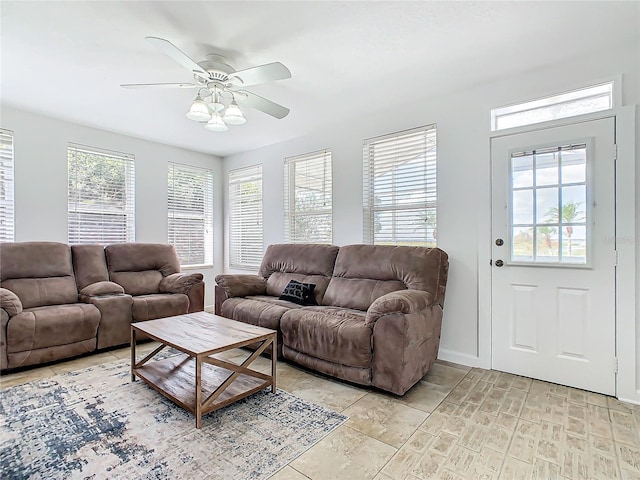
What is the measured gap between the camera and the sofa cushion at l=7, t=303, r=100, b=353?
9.04ft

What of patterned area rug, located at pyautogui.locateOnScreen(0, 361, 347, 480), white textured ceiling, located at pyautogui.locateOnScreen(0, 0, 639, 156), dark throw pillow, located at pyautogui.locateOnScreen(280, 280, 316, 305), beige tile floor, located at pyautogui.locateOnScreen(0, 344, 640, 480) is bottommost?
beige tile floor, located at pyautogui.locateOnScreen(0, 344, 640, 480)

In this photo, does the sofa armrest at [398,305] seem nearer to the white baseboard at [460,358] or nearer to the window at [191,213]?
the white baseboard at [460,358]

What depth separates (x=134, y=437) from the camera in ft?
6.10

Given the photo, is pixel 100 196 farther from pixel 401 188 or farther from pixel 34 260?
pixel 401 188

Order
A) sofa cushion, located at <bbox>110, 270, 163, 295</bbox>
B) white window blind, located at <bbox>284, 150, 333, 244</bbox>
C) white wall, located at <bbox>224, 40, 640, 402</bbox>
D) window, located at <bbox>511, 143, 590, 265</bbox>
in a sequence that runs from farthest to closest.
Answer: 1. white window blind, located at <bbox>284, 150, 333, 244</bbox>
2. sofa cushion, located at <bbox>110, 270, 163, 295</bbox>
3. white wall, located at <bbox>224, 40, 640, 402</bbox>
4. window, located at <bbox>511, 143, 590, 265</bbox>

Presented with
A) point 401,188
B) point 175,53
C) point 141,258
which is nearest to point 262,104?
point 175,53

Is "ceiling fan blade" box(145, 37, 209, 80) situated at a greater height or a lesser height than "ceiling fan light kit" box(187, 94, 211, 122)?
greater

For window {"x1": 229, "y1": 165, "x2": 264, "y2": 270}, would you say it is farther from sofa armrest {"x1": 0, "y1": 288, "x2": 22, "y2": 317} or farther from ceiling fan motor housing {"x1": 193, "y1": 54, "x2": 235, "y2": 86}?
sofa armrest {"x1": 0, "y1": 288, "x2": 22, "y2": 317}

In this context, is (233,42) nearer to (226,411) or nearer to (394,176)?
(394,176)

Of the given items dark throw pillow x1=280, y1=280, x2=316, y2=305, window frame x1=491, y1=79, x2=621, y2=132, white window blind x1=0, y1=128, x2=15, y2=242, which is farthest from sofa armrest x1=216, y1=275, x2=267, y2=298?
window frame x1=491, y1=79, x2=621, y2=132

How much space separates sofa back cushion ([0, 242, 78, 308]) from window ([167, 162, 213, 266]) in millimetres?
1463

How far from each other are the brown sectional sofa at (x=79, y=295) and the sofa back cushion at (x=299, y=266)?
3.00 feet

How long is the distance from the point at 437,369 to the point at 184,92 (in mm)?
3417

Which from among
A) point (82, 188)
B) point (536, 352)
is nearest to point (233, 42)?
point (82, 188)
